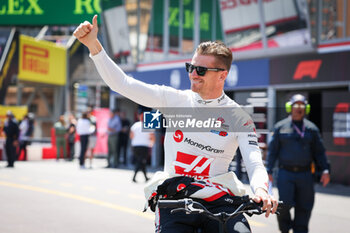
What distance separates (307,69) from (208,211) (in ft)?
37.7

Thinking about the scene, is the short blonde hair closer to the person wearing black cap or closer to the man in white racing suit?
the man in white racing suit

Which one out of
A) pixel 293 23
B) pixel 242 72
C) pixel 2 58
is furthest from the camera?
pixel 2 58

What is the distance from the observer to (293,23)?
14.0 metres

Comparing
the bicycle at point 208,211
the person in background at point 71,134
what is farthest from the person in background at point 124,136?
the bicycle at point 208,211

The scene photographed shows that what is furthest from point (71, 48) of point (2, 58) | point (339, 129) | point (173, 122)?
point (173, 122)

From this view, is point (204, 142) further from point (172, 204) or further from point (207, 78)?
point (172, 204)

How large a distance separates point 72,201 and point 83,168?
6.96m

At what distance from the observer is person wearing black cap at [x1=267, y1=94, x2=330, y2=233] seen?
6.14m

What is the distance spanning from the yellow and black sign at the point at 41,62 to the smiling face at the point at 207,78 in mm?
26644

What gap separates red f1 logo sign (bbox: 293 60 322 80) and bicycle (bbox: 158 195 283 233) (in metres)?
11.1

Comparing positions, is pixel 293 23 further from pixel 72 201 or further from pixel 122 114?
pixel 72 201

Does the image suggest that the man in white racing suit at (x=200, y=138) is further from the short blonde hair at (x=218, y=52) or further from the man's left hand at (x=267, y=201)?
the man's left hand at (x=267, y=201)

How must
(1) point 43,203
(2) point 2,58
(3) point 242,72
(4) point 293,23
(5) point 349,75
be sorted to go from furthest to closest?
(2) point 2,58 < (3) point 242,72 < (4) point 293,23 < (5) point 349,75 < (1) point 43,203

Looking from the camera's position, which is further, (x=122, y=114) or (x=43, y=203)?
(x=122, y=114)
